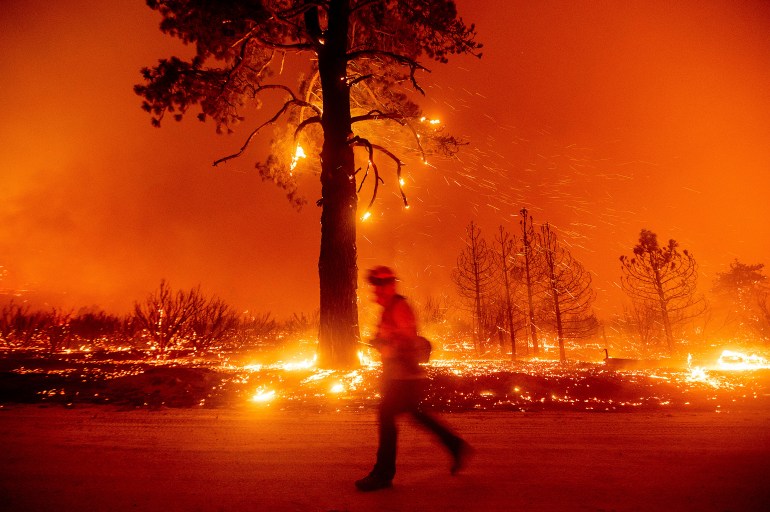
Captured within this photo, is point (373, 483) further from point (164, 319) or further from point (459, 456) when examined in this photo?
point (164, 319)

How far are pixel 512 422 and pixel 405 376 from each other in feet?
9.54

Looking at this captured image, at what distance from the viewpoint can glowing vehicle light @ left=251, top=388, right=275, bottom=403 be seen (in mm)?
6785

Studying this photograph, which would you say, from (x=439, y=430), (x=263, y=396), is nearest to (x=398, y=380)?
(x=439, y=430)

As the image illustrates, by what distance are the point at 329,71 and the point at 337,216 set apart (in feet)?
13.6

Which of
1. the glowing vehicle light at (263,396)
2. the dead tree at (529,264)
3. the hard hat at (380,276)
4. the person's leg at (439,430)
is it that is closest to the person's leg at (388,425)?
the person's leg at (439,430)

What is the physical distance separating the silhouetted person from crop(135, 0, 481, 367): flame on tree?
19.8ft

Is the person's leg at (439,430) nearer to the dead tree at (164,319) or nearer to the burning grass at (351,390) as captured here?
the burning grass at (351,390)

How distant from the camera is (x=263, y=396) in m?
6.98

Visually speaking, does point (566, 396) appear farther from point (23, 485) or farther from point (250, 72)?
point (250, 72)

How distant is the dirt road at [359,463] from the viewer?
3.01 meters

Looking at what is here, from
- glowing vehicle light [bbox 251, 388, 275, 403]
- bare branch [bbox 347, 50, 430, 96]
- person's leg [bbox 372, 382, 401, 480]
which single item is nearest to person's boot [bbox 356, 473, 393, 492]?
person's leg [bbox 372, 382, 401, 480]

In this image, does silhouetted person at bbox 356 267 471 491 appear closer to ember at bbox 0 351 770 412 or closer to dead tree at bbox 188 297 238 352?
ember at bbox 0 351 770 412

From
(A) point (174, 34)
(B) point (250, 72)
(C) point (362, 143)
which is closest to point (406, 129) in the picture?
(C) point (362, 143)

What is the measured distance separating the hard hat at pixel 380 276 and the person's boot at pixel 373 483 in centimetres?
162
